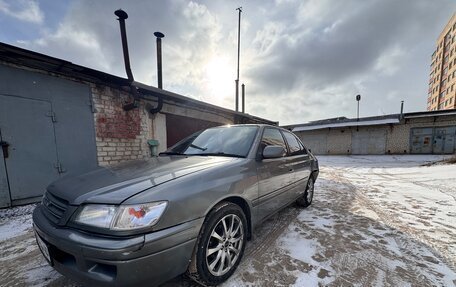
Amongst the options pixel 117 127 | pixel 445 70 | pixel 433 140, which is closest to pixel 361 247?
pixel 117 127

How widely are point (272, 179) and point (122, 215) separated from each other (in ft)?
5.54

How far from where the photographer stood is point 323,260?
2.10 m

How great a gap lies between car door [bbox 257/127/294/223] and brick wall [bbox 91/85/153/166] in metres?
4.52

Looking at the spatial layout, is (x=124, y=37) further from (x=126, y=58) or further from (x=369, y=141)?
(x=369, y=141)

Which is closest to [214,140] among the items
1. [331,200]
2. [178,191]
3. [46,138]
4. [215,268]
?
[178,191]

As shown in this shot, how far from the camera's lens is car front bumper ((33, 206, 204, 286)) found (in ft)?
3.86

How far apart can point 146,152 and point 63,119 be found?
2.28 metres

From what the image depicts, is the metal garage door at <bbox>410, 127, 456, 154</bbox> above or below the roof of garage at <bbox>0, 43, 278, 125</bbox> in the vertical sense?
below

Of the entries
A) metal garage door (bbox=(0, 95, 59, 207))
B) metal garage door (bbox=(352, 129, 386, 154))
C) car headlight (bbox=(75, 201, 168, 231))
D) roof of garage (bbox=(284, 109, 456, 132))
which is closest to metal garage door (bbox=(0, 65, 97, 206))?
metal garage door (bbox=(0, 95, 59, 207))

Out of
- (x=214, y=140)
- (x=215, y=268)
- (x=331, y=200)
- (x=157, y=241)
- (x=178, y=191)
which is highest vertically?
(x=214, y=140)

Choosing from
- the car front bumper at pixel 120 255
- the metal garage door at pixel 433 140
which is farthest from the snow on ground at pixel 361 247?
the metal garage door at pixel 433 140

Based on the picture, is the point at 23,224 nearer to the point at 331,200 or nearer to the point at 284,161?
the point at 284,161

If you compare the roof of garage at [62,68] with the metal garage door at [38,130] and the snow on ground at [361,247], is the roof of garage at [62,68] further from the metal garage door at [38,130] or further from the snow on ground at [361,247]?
the snow on ground at [361,247]

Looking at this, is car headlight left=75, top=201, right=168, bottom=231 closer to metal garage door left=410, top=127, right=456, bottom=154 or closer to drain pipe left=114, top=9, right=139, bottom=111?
drain pipe left=114, top=9, right=139, bottom=111
